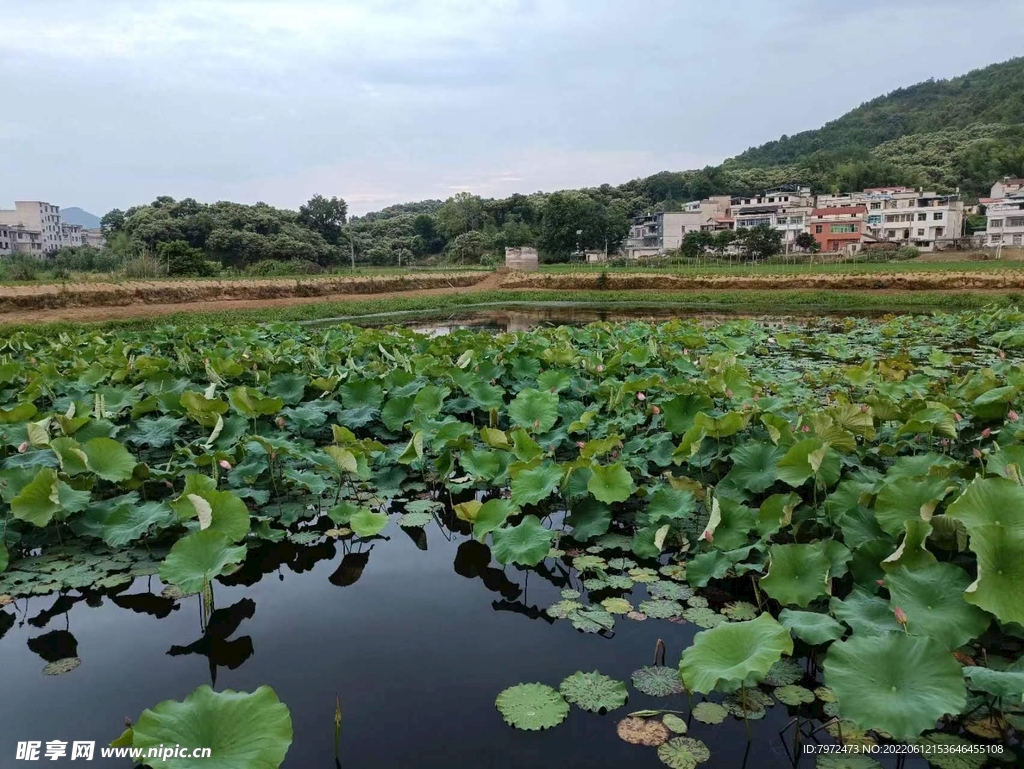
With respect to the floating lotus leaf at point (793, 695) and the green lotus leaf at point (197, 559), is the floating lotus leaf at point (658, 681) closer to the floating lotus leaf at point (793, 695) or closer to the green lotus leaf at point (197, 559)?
the floating lotus leaf at point (793, 695)

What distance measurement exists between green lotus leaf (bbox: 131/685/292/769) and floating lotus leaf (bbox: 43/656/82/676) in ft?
5.09

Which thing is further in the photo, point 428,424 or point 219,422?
point 428,424

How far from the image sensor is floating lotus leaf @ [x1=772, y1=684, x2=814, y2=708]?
8.19 feet

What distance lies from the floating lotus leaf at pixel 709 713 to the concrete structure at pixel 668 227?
59162 millimetres

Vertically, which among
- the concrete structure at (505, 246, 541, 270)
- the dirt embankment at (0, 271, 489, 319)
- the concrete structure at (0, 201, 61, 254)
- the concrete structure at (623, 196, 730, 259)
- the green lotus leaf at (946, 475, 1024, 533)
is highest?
the concrete structure at (0, 201, 61, 254)

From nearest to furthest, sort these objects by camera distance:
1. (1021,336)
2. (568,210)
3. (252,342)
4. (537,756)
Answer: (537,756) → (252,342) → (1021,336) → (568,210)

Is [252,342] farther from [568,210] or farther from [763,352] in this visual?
[568,210]

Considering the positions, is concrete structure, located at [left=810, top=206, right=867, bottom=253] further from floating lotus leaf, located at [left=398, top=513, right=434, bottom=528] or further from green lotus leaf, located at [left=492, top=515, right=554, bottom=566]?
green lotus leaf, located at [left=492, top=515, right=554, bottom=566]

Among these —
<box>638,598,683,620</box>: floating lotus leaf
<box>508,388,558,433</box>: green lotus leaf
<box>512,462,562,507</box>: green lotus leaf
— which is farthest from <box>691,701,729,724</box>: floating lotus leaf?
<box>508,388,558,433</box>: green lotus leaf

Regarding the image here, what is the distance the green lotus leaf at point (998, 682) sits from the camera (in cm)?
191

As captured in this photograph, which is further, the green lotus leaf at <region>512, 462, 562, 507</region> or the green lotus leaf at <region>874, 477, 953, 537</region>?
the green lotus leaf at <region>512, 462, 562, 507</region>

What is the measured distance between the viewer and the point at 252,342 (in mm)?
8766

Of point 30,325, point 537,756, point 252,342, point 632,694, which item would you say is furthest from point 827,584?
point 30,325

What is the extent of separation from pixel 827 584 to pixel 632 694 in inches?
35.8
